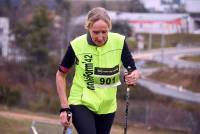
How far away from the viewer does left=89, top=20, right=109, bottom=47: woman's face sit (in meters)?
3.55

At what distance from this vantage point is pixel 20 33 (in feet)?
104

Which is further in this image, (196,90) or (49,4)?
(49,4)

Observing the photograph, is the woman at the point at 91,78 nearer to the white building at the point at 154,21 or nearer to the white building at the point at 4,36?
the white building at the point at 154,21

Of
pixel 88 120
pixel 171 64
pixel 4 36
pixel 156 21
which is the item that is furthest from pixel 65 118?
pixel 4 36

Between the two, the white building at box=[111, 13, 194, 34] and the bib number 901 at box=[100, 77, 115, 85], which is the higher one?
the bib number 901 at box=[100, 77, 115, 85]

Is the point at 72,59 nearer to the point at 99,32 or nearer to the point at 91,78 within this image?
the point at 91,78

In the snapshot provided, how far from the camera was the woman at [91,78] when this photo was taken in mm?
3719

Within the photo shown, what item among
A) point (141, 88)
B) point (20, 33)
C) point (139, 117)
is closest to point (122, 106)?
point (139, 117)

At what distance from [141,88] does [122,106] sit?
10.4 m

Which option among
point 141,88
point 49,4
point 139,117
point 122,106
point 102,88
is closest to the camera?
point 102,88

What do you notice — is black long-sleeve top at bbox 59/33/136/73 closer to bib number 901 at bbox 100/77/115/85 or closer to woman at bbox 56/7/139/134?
woman at bbox 56/7/139/134

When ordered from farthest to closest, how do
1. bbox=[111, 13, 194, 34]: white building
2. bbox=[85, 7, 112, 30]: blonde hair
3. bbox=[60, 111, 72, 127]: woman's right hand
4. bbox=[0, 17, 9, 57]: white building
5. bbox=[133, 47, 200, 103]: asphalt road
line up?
bbox=[0, 17, 9, 57]: white building, bbox=[111, 13, 194, 34]: white building, bbox=[133, 47, 200, 103]: asphalt road, bbox=[60, 111, 72, 127]: woman's right hand, bbox=[85, 7, 112, 30]: blonde hair

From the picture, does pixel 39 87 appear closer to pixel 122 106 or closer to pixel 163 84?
pixel 163 84

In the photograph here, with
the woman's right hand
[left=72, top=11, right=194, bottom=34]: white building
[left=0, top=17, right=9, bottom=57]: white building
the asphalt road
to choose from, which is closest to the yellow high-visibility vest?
the woman's right hand
